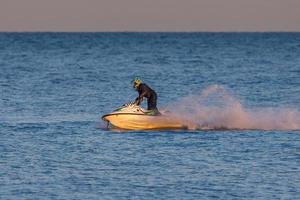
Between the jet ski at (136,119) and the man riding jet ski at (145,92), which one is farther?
the jet ski at (136,119)

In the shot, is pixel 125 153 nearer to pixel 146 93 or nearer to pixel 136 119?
pixel 146 93

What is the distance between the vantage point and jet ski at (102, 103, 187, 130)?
38375 mm

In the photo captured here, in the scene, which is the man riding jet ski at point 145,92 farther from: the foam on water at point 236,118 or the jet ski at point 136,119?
the foam on water at point 236,118

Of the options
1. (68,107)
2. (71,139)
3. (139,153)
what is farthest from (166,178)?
(68,107)

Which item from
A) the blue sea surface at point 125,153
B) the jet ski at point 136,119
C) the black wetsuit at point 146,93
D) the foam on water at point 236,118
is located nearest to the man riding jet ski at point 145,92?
the black wetsuit at point 146,93

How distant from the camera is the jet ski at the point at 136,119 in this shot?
3838cm

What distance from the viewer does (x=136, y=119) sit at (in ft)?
126

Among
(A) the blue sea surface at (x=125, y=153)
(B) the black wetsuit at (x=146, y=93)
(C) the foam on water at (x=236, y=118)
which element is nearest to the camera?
(A) the blue sea surface at (x=125, y=153)

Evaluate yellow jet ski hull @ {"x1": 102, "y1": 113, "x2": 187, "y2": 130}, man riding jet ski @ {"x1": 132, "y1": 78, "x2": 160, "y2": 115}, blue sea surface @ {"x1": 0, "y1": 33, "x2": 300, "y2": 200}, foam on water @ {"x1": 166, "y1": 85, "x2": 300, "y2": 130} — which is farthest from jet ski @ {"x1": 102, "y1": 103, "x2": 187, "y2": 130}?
foam on water @ {"x1": 166, "y1": 85, "x2": 300, "y2": 130}

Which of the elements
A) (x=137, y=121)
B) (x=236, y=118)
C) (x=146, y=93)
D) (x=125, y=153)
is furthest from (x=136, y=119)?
(x=125, y=153)

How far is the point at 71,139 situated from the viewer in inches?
1451

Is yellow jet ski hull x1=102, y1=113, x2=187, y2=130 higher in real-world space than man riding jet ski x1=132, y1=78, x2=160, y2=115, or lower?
lower

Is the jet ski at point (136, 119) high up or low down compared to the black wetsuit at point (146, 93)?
down

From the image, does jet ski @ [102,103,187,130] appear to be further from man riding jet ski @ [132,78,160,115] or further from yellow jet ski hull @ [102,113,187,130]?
man riding jet ski @ [132,78,160,115]
